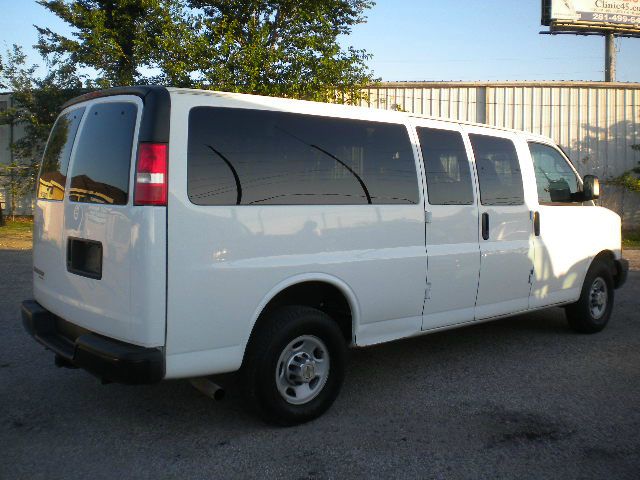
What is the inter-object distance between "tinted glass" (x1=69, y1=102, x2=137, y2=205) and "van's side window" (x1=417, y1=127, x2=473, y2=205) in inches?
91.1

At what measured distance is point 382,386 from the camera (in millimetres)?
4945

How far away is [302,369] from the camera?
13.3 feet

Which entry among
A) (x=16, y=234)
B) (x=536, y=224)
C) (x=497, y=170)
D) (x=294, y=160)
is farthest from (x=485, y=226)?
(x=16, y=234)

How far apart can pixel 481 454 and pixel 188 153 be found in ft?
7.99

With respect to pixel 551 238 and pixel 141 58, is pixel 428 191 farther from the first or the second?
pixel 141 58

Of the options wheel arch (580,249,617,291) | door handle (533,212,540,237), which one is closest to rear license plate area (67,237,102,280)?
door handle (533,212,540,237)

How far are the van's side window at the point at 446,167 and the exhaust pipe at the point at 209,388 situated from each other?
2.19 metres

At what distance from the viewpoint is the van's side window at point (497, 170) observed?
17.7 feet

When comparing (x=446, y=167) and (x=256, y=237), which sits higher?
(x=446, y=167)

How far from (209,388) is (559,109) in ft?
56.4

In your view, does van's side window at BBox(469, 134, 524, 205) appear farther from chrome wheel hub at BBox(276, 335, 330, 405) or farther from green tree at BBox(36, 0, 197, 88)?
green tree at BBox(36, 0, 197, 88)

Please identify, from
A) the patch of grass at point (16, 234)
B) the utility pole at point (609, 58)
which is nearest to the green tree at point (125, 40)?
the patch of grass at point (16, 234)

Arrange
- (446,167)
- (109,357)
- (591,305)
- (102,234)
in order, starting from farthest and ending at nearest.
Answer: (591,305) → (446,167) → (102,234) → (109,357)

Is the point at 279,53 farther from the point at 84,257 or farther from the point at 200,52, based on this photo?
the point at 84,257
